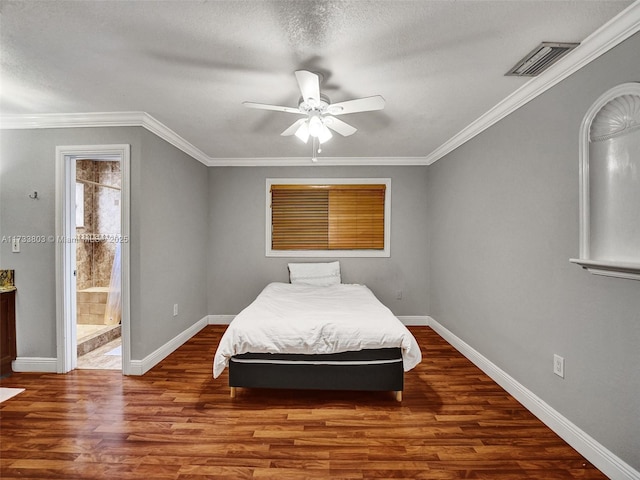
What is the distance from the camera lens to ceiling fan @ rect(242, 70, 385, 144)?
189cm

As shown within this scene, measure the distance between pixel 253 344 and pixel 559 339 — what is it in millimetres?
2119

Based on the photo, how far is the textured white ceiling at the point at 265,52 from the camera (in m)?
1.52

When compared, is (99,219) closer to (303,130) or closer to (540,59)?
(303,130)

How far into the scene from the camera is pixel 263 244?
4492 millimetres

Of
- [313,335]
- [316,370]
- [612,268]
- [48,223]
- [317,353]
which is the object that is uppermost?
[48,223]

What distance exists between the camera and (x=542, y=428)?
210 cm

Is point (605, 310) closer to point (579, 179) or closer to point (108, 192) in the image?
point (579, 179)

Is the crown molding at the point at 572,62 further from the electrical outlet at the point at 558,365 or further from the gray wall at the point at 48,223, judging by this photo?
the gray wall at the point at 48,223

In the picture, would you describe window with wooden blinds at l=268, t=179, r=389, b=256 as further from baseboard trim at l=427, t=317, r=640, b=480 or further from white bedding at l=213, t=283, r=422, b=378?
baseboard trim at l=427, t=317, r=640, b=480

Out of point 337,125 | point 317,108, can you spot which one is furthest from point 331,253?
point 317,108

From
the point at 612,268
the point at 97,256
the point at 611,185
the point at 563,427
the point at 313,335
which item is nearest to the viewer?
the point at 612,268

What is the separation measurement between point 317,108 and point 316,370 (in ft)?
6.50

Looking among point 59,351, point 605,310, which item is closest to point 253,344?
point 59,351

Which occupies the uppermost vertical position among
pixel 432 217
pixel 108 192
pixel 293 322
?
pixel 108 192
